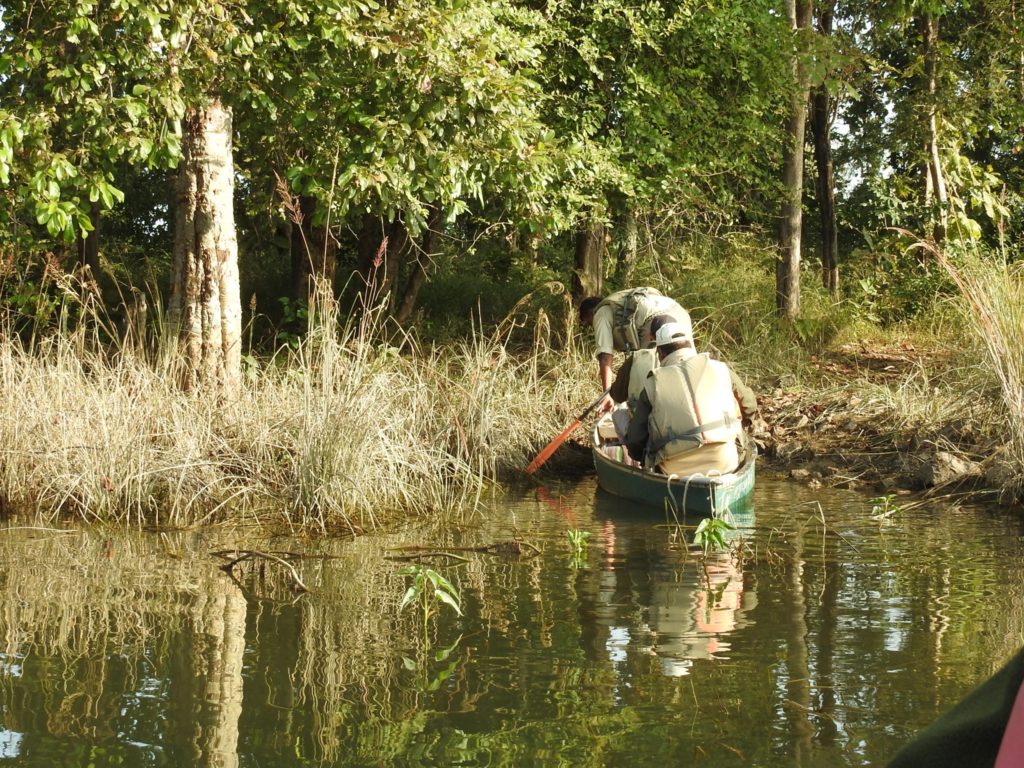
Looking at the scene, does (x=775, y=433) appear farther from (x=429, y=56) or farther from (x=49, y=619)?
(x=49, y=619)

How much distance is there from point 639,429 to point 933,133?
10.7 meters

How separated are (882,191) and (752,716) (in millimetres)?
18330

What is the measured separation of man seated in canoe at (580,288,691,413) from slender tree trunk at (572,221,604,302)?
4358 mm

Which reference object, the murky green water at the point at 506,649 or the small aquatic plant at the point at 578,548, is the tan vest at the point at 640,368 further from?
the small aquatic plant at the point at 578,548

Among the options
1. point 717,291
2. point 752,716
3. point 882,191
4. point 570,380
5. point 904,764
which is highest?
point 882,191

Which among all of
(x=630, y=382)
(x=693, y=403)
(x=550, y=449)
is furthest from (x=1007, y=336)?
(x=550, y=449)

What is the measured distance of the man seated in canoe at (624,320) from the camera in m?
12.9

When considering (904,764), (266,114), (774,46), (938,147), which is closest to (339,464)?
(266,114)

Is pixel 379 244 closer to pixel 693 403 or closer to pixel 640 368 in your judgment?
pixel 640 368

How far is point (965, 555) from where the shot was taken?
799 cm

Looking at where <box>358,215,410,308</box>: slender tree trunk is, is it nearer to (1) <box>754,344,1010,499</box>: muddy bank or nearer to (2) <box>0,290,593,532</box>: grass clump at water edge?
(1) <box>754,344,1010,499</box>: muddy bank

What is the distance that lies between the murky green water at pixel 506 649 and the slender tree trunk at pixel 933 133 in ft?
36.1

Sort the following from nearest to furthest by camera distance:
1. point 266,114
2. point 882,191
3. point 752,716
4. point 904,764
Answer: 1. point 904,764
2. point 752,716
3. point 266,114
4. point 882,191

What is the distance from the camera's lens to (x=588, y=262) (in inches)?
702
